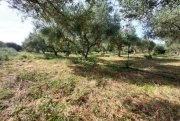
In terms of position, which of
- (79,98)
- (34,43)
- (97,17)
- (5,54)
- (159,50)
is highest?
(97,17)

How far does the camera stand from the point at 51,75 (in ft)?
42.9

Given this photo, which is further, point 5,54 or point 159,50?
point 159,50

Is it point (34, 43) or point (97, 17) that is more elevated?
point (97, 17)

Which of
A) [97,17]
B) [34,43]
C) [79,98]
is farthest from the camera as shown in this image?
[34,43]

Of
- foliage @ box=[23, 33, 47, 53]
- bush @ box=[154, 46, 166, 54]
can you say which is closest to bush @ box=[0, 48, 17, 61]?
foliage @ box=[23, 33, 47, 53]

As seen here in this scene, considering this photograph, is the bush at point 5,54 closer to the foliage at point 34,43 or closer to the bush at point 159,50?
the foliage at point 34,43

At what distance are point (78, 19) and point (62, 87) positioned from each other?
5.26 m

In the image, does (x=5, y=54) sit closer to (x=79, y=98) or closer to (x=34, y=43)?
(x=79, y=98)

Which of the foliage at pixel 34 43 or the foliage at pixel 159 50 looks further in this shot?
the foliage at pixel 159 50

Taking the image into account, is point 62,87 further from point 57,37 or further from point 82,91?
point 57,37

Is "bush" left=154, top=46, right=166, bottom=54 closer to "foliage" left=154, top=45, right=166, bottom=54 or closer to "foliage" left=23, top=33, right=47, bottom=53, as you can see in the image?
"foliage" left=154, top=45, right=166, bottom=54

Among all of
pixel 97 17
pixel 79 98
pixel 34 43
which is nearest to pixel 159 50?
pixel 34 43

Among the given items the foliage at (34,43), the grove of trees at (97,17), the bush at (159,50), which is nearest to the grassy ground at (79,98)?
the grove of trees at (97,17)

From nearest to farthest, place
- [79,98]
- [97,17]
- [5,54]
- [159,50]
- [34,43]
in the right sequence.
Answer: [79,98] → [5,54] → [97,17] → [34,43] → [159,50]
